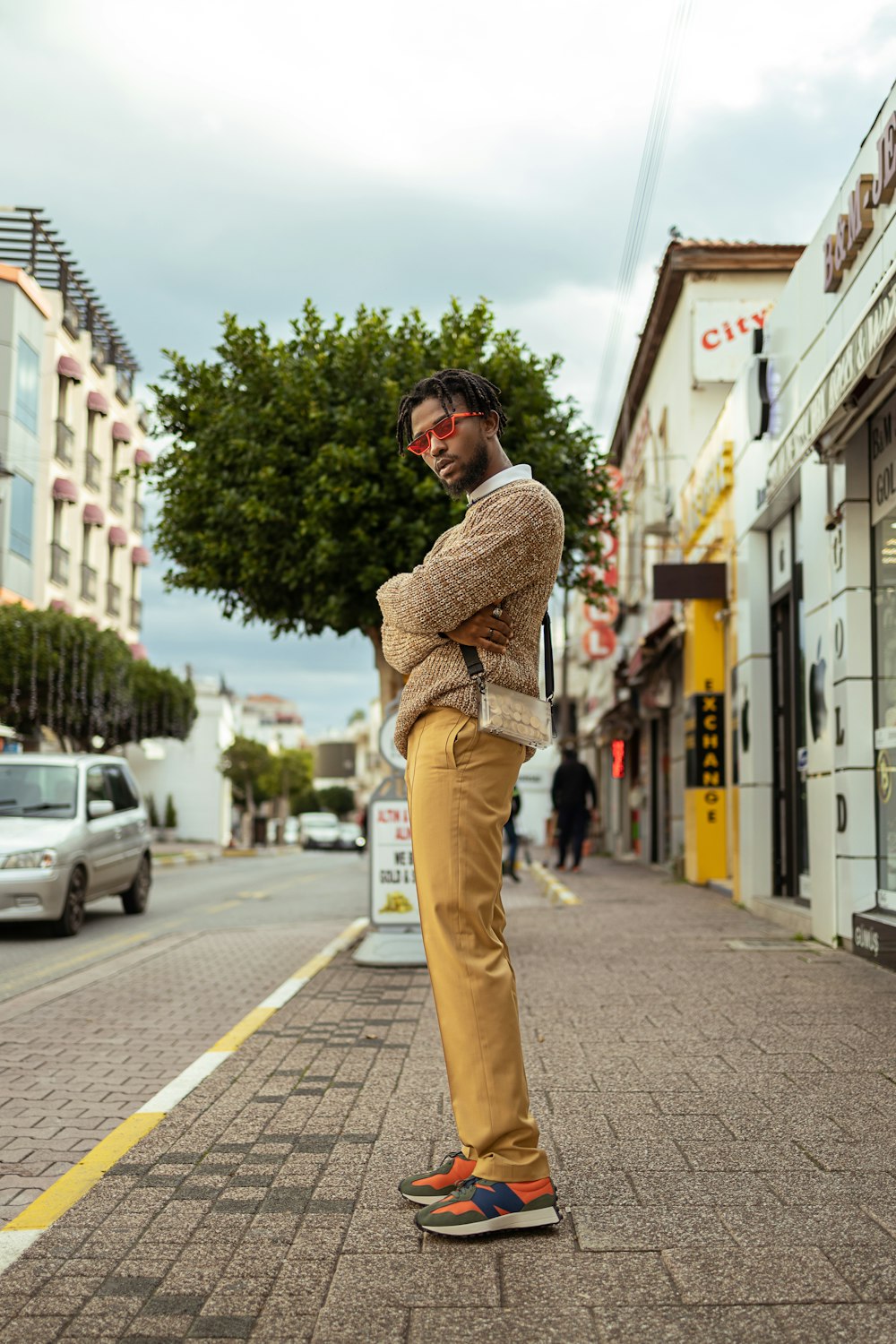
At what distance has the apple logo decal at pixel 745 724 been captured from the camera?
13484 mm

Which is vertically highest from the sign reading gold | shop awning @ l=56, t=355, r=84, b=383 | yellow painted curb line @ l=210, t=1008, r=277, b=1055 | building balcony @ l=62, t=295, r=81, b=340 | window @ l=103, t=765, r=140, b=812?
building balcony @ l=62, t=295, r=81, b=340

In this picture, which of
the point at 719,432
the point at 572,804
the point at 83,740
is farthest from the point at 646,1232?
the point at 83,740

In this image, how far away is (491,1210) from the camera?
325 centimetres

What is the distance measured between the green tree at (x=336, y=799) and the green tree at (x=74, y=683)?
75.9 meters

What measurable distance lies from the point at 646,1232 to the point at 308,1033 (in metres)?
3.51

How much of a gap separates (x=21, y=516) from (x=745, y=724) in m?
28.1

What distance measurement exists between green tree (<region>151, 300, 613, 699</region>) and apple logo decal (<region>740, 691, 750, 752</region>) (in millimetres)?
2469

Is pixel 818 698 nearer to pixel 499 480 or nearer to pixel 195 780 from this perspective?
pixel 499 480

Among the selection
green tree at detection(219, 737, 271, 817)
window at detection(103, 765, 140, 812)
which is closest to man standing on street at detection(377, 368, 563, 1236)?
window at detection(103, 765, 140, 812)

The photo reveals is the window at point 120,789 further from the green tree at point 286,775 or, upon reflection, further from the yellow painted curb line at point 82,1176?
the green tree at point 286,775

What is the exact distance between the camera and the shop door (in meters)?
12.1

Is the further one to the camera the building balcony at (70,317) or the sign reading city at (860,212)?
the building balcony at (70,317)

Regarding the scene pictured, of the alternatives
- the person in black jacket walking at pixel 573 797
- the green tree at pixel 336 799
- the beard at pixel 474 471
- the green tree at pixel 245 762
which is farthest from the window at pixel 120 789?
the green tree at pixel 336 799

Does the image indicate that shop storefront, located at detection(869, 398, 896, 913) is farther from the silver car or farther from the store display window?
Result: the silver car
